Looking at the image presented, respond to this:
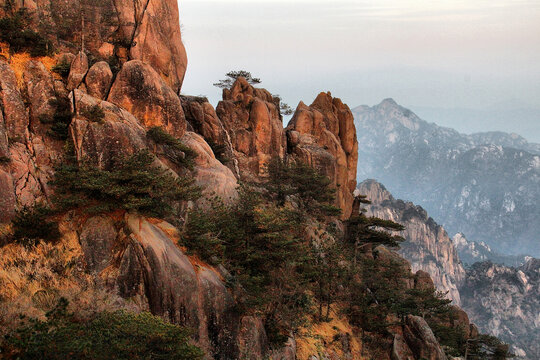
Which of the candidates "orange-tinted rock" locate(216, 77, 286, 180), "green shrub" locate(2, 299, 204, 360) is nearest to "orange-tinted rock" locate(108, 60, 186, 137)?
"orange-tinted rock" locate(216, 77, 286, 180)

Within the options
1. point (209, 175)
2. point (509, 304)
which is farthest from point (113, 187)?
point (509, 304)

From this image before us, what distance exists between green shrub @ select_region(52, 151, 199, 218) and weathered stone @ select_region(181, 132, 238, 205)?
7045 mm

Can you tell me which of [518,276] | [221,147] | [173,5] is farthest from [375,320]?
[518,276]

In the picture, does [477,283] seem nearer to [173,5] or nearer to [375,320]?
[375,320]

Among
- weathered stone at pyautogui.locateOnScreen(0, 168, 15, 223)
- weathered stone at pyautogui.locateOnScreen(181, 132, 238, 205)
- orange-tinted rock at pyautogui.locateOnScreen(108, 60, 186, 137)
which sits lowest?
weathered stone at pyautogui.locateOnScreen(0, 168, 15, 223)

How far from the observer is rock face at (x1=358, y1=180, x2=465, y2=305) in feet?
529

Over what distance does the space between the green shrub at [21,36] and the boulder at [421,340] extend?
3063 cm

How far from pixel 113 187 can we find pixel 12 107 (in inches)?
296

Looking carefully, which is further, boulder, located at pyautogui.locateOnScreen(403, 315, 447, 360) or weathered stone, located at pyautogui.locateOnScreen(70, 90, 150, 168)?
boulder, located at pyautogui.locateOnScreen(403, 315, 447, 360)

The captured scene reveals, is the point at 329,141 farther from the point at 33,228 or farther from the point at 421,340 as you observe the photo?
the point at 33,228

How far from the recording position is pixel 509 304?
140 meters

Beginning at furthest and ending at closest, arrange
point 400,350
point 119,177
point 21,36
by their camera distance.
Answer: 1. point 400,350
2. point 21,36
3. point 119,177

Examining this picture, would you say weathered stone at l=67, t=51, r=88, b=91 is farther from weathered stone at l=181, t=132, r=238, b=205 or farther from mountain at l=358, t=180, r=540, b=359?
mountain at l=358, t=180, r=540, b=359

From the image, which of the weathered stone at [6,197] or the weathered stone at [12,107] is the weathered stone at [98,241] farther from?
the weathered stone at [12,107]
